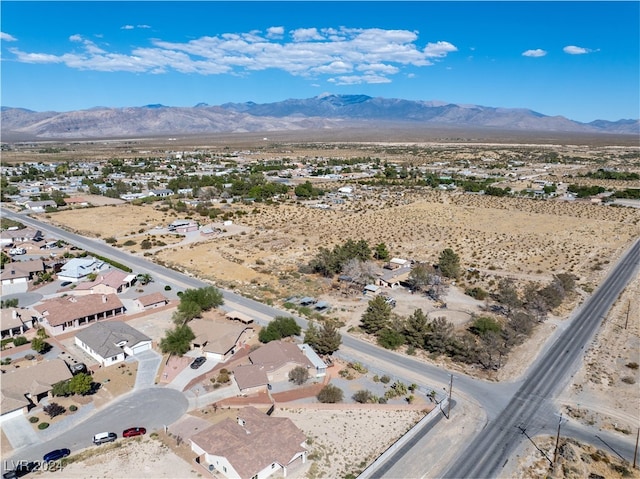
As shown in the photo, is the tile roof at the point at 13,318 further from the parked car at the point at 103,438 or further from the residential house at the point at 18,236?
the residential house at the point at 18,236

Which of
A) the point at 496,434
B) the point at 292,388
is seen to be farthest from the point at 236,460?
the point at 496,434

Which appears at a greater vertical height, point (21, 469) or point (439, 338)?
point (439, 338)

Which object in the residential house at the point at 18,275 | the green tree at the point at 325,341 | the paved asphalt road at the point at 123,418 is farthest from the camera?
the residential house at the point at 18,275

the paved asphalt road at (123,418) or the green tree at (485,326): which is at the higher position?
the green tree at (485,326)

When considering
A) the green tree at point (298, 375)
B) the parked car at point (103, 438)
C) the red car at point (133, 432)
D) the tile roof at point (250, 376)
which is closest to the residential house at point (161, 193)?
the tile roof at point (250, 376)

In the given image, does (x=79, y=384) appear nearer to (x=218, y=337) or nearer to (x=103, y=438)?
(x=103, y=438)

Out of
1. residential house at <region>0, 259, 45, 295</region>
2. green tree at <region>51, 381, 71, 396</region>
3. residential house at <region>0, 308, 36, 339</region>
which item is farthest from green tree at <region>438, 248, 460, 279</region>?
residential house at <region>0, 259, 45, 295</region>

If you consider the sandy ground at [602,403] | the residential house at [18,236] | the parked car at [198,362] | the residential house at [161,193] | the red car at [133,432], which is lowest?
the sandy ground at [602,403]

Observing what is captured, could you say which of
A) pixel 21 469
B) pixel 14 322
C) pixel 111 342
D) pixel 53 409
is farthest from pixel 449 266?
pixel 14 322

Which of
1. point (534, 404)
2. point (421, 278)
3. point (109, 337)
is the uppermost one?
point (421, 278)
